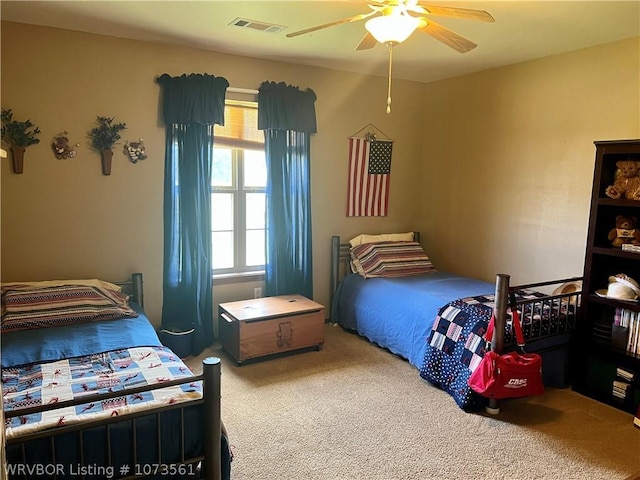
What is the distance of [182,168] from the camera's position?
3.62m

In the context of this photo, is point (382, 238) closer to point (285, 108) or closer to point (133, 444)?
point (285, 108)

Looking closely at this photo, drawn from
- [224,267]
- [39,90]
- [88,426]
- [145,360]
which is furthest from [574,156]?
[39,90]

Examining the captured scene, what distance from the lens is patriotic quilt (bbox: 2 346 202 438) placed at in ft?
5.88

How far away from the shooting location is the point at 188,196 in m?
3.66

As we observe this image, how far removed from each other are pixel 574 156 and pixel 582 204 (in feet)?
1.23

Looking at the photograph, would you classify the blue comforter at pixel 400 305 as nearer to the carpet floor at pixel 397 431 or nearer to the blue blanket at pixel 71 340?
the carpet floor at pixel 397 431

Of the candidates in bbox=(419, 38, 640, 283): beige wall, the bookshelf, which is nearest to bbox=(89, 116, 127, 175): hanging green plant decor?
bbox=(419, 38, 640, 283): beige wall

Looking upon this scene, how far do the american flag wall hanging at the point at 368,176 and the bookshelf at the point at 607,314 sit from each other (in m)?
2.05

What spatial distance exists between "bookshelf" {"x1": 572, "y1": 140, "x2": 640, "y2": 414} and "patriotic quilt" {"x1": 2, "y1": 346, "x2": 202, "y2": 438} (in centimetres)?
257

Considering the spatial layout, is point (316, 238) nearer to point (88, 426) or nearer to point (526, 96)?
point (526, 96)

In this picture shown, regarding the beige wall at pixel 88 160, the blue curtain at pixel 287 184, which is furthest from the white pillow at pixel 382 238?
the beige wall at pixel 88 160

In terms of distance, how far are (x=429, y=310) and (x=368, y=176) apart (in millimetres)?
1672

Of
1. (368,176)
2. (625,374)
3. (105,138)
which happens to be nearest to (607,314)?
(625,374)

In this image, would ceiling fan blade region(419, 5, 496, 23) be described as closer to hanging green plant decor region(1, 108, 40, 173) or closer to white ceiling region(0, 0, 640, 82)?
white ceiling region(0, 0, 640, 82)
